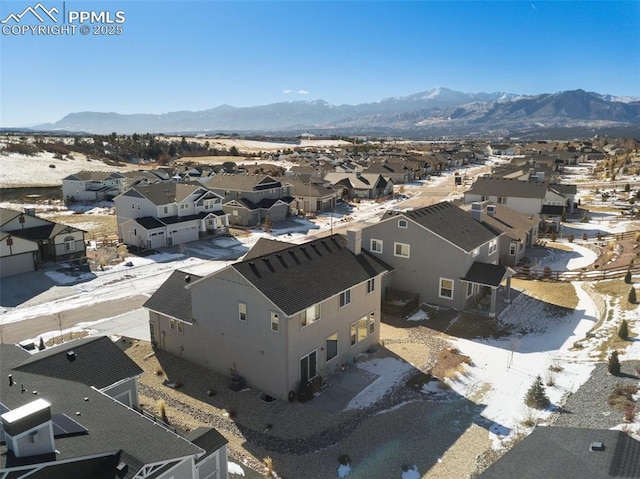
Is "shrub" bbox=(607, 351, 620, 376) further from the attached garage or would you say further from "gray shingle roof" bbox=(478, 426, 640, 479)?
the attached garage

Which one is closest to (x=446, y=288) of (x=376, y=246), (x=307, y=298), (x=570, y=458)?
(x=376, y=246)

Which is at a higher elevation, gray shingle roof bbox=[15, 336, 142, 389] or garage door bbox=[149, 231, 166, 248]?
gray shingle roof bbox=[15, 336, 142, 389]

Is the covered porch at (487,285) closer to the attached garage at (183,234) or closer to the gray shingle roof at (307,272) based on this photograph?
the gray shingle roof at (307,272)

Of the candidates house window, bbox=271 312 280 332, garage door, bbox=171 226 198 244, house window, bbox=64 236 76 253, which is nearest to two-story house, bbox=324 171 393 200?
garage door, bbox=171 226 198 244

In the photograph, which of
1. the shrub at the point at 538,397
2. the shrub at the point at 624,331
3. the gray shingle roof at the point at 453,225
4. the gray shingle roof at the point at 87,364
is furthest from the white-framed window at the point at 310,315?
the shrub at the point at 624,331

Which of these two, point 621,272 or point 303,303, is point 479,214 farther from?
point 303,303

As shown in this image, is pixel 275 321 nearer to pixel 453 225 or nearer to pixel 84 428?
pixel 84 428
